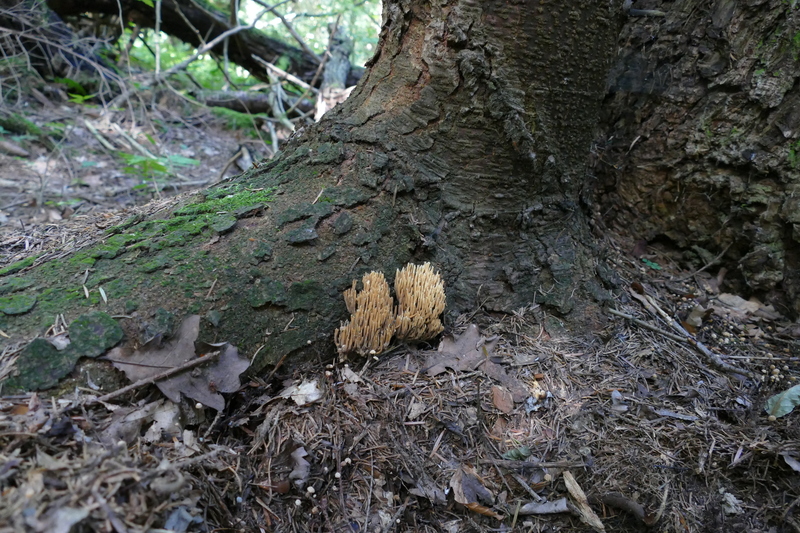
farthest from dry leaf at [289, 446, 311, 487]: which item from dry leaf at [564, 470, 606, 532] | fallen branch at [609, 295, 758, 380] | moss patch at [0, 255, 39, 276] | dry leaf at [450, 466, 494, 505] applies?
fallen branch at [609, 295, 758, 380]

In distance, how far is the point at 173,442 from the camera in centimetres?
183

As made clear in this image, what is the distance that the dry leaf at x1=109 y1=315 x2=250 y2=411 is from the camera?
1.93 meters

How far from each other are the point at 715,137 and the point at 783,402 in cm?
187

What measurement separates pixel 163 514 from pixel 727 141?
3.94m

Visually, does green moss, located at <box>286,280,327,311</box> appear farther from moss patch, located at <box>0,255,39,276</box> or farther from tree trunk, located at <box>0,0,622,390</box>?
moss patch, located at <box>0,255,39,276</box>

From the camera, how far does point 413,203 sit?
8.99ft

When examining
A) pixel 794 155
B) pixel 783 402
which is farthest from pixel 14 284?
pixel 794 155

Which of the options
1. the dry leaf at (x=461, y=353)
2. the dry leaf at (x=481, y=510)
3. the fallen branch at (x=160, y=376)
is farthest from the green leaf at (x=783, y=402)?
the fallen branch at (x=160, y=376)

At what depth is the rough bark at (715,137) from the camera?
3033 mm

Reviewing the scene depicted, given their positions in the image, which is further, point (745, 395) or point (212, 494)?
point (745, 395)

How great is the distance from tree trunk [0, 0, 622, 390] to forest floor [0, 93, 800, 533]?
29 cm

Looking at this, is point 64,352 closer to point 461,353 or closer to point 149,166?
point 461,353

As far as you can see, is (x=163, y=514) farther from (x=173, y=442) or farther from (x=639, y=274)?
(x=639, y=274)

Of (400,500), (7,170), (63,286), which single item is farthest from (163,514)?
(7,170)
